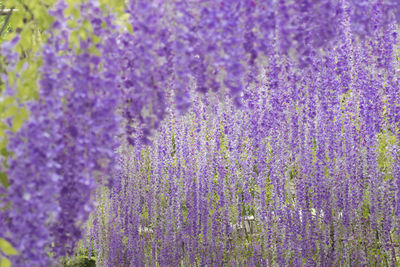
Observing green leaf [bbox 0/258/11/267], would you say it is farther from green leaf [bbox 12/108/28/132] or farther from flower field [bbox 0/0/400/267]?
green leaf [bbox 12/108/28/132]

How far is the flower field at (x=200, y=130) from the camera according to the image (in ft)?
8.66

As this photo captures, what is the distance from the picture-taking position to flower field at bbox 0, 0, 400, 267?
2.64 metres

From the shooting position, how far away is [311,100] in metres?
5.53

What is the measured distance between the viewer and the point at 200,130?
7062 mm

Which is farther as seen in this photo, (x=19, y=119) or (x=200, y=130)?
(x=200, y=130)

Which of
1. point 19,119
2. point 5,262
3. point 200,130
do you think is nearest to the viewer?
point 5,262

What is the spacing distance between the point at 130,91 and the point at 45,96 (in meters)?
0.68

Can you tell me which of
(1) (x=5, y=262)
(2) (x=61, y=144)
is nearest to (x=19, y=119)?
(2) (x=61, y=144)

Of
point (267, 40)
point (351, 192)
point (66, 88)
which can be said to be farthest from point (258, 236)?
point (66, 88)

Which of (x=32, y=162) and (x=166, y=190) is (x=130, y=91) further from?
(x=166, y=190)

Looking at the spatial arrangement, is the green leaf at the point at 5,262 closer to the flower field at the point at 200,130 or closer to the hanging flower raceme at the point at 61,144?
the flower field at the point at 200,130

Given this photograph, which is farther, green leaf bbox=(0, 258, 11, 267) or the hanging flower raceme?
the hanging flower raceme

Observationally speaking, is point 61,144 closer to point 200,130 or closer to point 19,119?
point 19,119

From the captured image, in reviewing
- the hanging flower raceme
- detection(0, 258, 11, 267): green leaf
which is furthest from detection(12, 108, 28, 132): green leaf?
detection(0, 258, 11, 267): green leaf
